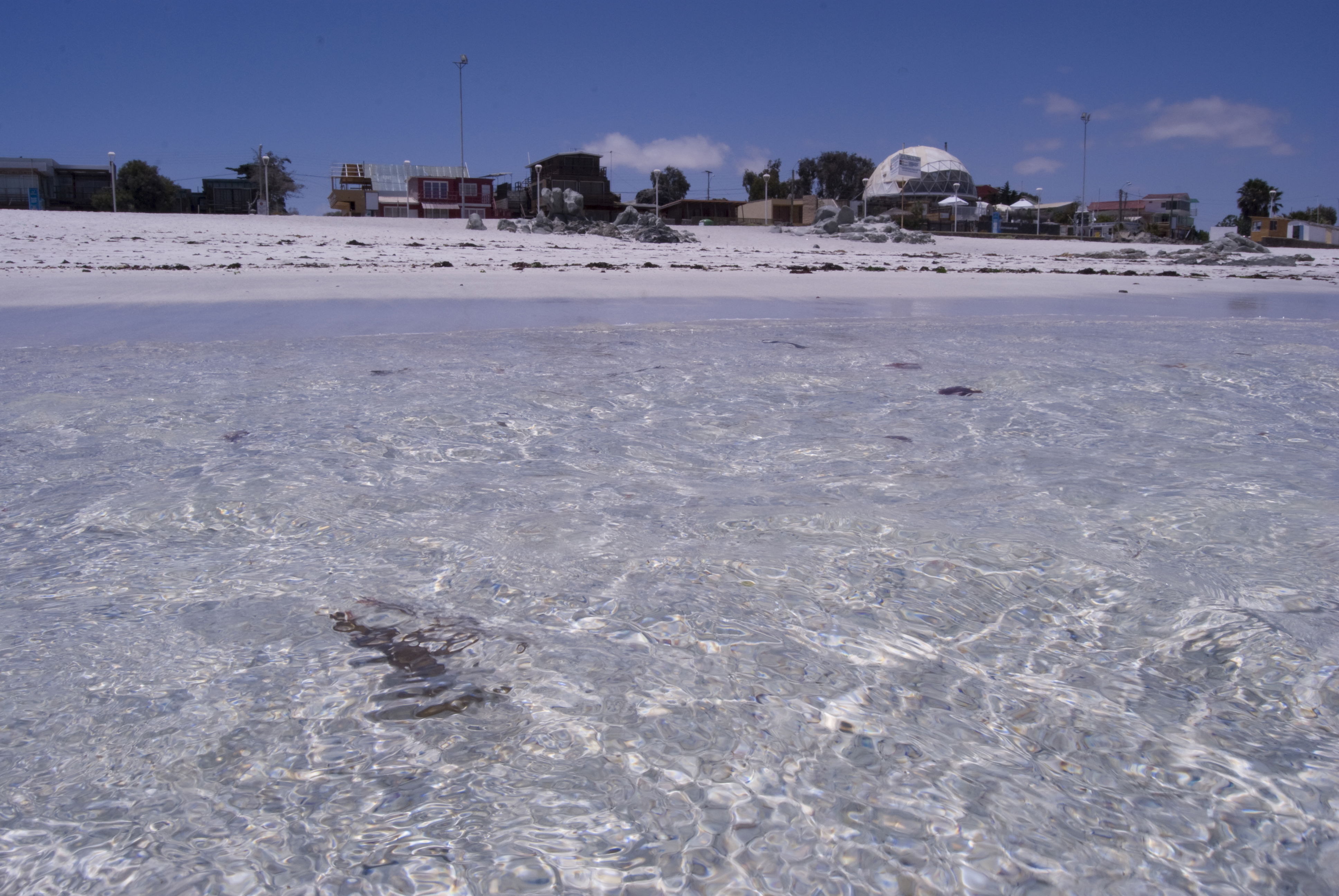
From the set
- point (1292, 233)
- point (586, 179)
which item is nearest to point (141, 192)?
point (586, 179)

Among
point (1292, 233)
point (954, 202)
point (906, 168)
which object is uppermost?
point (906, 168)

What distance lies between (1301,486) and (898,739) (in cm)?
222

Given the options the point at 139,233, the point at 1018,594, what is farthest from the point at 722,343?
the point at 139,233

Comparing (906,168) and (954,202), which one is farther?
(906,168)

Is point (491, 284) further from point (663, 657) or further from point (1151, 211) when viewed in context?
point (1151, 211)

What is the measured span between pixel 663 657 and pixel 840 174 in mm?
81404

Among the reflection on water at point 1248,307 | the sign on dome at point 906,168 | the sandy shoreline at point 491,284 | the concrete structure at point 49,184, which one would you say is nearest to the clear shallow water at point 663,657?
the sandy shoreline at point 491,284

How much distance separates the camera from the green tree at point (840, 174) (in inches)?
3078

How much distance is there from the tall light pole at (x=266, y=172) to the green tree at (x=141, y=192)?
5.32 meters

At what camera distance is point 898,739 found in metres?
1.63

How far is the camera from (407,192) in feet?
172

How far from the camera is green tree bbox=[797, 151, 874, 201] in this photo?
78.2m

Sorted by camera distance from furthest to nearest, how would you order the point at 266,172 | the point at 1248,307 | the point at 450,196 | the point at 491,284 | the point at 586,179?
the point at 586,179 → the point at 450,196 → the point at 266,172 → the point at 491,284 → the point at 1248,307

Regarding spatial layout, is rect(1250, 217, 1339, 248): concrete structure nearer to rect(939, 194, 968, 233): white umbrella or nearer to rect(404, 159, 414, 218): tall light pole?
rect(939, 194, 968, 233): white umbrella
